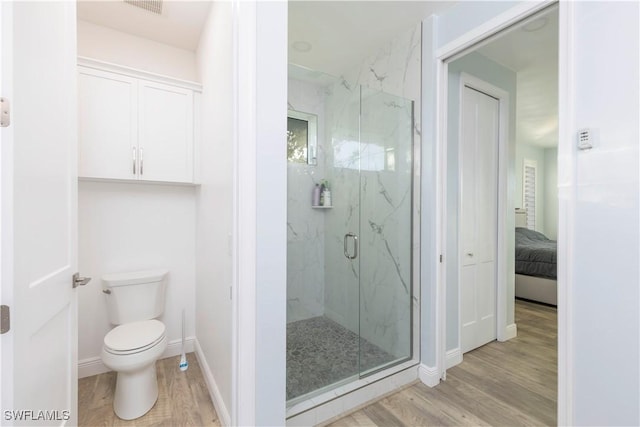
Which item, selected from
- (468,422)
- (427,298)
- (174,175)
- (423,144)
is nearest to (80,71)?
(174,175)

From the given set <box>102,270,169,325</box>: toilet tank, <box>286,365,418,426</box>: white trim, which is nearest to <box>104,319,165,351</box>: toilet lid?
<box>102,270,169,325</box>: toilet tank

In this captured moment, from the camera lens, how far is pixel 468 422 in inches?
65.9

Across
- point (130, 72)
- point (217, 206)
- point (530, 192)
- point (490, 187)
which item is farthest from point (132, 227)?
point (530, 192)

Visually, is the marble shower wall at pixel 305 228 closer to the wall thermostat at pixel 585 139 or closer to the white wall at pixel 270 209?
the white wall at pixel 270 209

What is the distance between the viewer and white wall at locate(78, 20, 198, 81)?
2188 mm

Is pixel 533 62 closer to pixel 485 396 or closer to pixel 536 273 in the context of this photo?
pixel 536 273

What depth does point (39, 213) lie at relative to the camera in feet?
3.24

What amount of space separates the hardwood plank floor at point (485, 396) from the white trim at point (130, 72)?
104 inches

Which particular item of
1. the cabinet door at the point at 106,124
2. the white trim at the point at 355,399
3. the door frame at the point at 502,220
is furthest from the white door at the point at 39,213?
the door frame at the point at 502,220

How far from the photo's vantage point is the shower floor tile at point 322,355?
75.3 inches

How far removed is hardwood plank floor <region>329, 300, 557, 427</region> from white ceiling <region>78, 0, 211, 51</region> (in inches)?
117

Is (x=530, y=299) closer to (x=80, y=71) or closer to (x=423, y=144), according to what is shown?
(x=423, y=144)

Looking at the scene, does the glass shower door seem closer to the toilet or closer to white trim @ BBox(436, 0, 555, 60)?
white trim @ BBox(436, 0, 555, 60)

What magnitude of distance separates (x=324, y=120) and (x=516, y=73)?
84.7 inches
